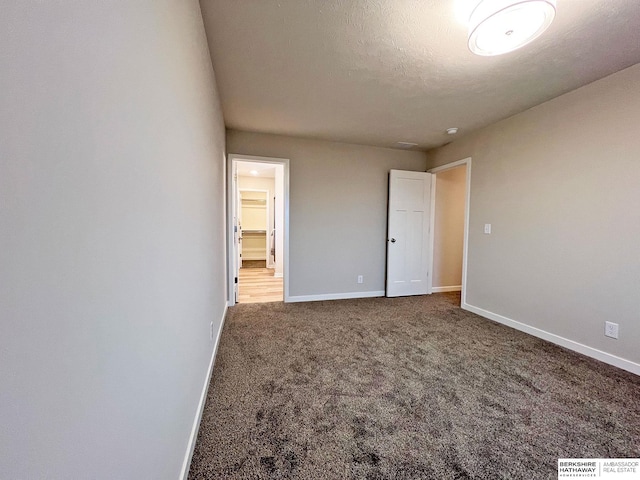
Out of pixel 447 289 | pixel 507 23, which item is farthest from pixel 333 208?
pixel 507 23

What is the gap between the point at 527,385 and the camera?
1890 mm

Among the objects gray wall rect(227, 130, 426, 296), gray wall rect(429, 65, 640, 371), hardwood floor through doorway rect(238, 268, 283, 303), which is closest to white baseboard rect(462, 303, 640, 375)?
gray wall rect(429, 65, 640, 371)

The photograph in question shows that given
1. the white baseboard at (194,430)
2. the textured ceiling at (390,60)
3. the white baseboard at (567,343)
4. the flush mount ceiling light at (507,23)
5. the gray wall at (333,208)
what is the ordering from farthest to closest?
1. the gray wall at (333,208)
2. the white baseboard at (567,343)
3. the textured ceiling at (390,60)
4. the flush mount ceiling light at (507,23)
5. the white baseboard at (194,430)

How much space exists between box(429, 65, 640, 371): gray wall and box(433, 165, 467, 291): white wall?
105cm

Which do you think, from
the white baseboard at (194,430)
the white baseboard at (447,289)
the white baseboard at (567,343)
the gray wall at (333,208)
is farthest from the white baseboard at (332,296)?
the white baseboard at (194,430)

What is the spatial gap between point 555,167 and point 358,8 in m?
2.39

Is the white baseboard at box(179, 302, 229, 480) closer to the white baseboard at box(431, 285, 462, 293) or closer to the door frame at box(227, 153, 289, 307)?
the door frame at box(227, 153, 289, 307)

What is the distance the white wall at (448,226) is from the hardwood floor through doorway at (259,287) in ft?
9.00

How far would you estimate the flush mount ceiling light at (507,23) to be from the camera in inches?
54.7

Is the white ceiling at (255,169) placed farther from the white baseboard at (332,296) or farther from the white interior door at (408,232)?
the white baseboard at (332,296)

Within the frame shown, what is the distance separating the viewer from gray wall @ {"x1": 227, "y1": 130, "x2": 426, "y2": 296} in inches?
149

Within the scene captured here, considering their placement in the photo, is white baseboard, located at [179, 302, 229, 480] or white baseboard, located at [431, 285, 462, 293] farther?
white baseboard, located at [431, 285, 462, 293]

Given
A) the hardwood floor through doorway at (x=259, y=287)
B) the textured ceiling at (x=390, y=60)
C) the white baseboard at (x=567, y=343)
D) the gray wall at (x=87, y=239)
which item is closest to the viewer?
the gray wall at (x=87, y=239)

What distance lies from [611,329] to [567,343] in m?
0.38
